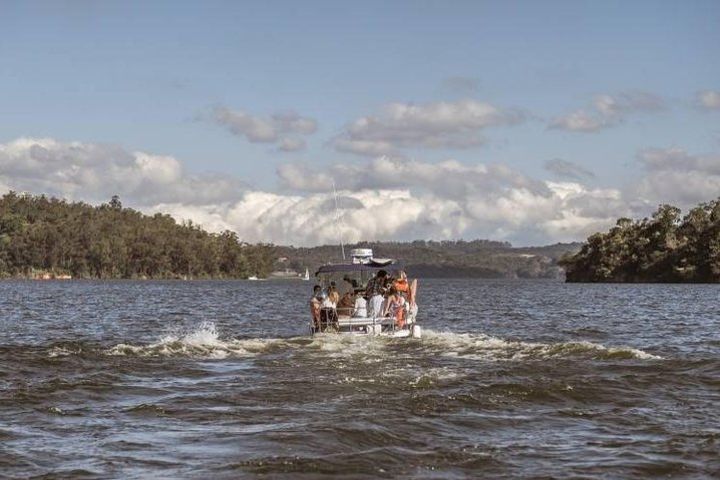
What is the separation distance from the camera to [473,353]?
31531mm

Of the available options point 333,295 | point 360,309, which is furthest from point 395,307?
point 333,295

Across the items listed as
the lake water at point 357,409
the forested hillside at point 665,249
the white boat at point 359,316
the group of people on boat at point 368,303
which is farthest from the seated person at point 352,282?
the forested hillside at point 665,249

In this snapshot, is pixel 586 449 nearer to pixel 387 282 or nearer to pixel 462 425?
pixel 462 425

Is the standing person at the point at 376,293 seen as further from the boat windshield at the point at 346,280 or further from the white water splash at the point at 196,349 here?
the white water splash at the point at 196,349

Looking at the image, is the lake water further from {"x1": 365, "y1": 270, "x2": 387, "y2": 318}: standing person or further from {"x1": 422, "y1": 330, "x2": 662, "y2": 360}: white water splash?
{"x1": 365, "y1": 270, "x2": 387, "y2": 318}: standing person

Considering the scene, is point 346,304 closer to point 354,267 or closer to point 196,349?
point 354,267

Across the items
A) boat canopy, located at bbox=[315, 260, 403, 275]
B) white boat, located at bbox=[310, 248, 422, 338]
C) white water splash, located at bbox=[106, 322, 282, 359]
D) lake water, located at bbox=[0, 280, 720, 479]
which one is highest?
boat canopy, located at bbox=[315, 260, 403, 275]

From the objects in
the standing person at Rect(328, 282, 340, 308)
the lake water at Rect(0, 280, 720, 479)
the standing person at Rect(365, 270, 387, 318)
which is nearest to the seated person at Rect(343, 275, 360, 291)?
the standing person at Rect(365, 270, 387, 318)

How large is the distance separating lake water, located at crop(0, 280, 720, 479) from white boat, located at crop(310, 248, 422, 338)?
3.88ft

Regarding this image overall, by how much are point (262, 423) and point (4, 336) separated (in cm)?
2630

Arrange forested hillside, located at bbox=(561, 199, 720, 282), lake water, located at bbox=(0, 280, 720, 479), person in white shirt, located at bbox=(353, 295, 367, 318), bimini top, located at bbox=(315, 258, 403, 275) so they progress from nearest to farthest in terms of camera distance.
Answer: lake water, located at bbox=(0, 280, 720, 479)
person in white shirt, located at bbox=(353, 295, 367, 318)
bimini top, located at bbox=(315, 258, 403, 275)
forested hillside, located at bbox=(561, 199, 720, 282)

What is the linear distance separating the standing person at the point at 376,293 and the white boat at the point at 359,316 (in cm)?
13

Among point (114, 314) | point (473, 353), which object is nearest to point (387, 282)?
point (473, 353)

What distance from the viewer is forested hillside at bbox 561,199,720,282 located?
176 m
